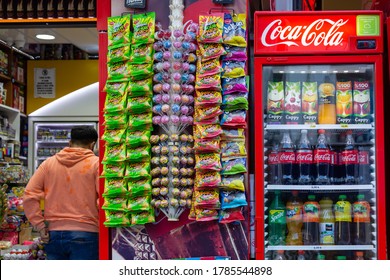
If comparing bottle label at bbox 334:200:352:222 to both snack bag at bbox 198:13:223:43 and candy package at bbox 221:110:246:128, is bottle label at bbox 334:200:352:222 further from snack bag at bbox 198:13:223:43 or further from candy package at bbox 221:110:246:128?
snack bag at bbox 198:13:223:43

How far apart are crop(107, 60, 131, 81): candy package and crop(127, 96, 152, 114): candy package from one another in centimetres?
17

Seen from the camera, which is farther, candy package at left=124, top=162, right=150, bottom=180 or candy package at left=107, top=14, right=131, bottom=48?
candy package at left=107, top=14, right=131, bottom=48

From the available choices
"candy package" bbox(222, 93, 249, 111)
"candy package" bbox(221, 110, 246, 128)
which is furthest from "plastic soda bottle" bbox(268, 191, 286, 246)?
"candy package" bbox(222, 93, 249, 111)

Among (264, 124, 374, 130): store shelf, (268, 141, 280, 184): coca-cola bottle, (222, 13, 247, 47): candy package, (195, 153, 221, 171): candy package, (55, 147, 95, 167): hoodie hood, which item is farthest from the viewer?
(55, 147, 95, 167): hoodie hood

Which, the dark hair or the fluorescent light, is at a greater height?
the fluorescent light

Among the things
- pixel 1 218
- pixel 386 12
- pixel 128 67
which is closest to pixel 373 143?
pixel 386 12

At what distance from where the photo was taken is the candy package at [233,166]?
12.9 ft

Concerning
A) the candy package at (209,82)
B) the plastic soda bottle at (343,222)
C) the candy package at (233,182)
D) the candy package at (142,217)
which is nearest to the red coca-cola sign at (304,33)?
the candy package at (209,82)

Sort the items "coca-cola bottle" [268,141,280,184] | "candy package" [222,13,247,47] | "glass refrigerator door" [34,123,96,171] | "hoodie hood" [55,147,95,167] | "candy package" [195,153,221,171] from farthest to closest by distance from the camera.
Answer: "glass refrigerator door" [34,123,96,171], "hoodie hood" [55,147,95,167], "coca-cola bottle" [268,141,280,184], "candy package" [222,13,247,47], "candy package" [195,153,221,171]

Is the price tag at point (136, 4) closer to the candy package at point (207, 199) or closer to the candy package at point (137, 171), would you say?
the candy package at point (137, 171)

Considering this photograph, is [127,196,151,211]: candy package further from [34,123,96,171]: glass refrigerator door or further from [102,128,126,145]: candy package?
[34,123,96,171]: glass refrigerator door

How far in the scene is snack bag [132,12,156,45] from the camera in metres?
4.03

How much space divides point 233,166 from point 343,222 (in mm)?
917

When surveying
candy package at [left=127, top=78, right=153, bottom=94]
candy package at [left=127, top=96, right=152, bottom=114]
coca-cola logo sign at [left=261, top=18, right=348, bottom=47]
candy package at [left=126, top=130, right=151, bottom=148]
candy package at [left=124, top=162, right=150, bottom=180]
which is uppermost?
coca-cola logo sign at [left=261, top=18, right=348, bottom=47]
